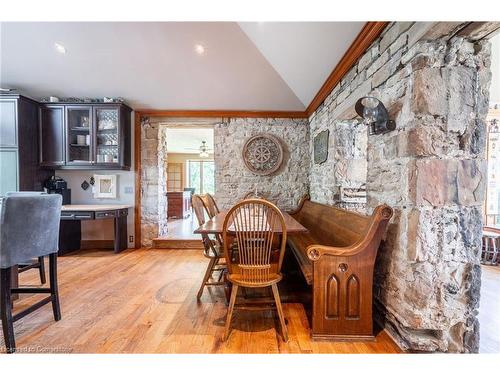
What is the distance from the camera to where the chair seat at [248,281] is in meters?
1.67

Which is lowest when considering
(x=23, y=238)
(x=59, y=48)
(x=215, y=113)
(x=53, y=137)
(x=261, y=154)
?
(x=23, y=238)

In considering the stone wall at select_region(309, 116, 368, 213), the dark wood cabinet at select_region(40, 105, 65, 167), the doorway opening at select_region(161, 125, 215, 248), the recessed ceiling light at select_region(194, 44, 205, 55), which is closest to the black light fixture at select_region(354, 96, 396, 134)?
the stone wall at select_region(309, 116, 368, 213)

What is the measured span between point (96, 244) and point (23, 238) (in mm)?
2836

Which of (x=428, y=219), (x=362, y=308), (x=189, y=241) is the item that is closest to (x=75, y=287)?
(x=189, y=241)

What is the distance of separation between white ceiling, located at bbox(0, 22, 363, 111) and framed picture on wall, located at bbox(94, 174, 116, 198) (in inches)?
51.8

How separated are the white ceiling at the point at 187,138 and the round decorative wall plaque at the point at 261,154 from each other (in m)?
2.48

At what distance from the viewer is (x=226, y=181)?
421cm

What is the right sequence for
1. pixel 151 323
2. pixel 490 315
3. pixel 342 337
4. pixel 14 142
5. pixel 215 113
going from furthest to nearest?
1. pixel 215 113
2. pixel 14 142
3. pixel 490 315
4. pixel 151 323
5. pixel 342 337

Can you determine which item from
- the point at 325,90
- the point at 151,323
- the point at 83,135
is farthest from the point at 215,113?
the point at 151,323

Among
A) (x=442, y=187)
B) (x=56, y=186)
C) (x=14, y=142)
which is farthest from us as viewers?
(x=56, y=186)

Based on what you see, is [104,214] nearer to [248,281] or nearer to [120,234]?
[120,234]

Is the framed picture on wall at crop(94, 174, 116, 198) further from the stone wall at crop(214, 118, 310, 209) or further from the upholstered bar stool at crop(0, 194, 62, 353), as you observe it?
the upholstered bar stool at crop(0, 194, 62, 353)

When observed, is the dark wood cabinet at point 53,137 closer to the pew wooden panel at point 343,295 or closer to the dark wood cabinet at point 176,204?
the dark wood cabinet at point 176,204

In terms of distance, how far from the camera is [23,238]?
1.68 meters
